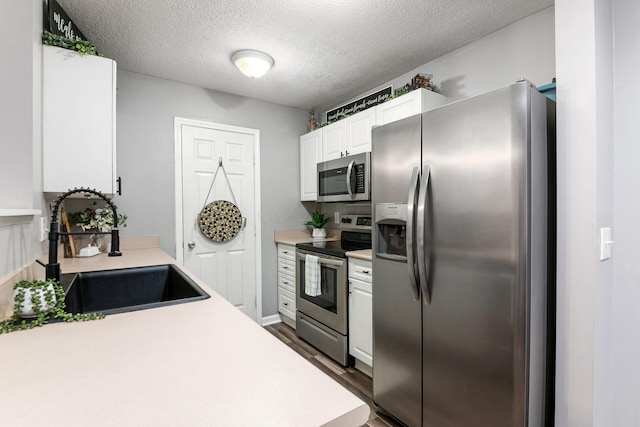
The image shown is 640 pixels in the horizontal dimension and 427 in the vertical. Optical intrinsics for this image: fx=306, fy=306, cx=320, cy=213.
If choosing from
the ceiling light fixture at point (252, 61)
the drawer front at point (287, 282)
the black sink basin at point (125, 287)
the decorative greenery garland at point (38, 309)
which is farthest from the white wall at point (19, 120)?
the drawer front at point (287, 282)

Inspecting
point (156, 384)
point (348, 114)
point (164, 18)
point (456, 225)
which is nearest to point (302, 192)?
point (348, 114)

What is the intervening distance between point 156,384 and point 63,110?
6.47ft

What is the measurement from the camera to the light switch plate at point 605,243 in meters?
1.28

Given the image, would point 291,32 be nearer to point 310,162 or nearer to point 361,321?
point 310,162

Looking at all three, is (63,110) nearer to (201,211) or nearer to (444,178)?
(201,211)

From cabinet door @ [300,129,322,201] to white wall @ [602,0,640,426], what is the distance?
2377mm

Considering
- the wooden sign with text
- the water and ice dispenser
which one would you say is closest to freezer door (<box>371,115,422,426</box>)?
the water and ice dispenser

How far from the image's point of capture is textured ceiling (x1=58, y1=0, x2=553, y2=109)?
1.86 m

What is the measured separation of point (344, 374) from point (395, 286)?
1081mm

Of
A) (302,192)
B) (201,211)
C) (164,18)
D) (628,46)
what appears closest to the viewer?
(628,46)

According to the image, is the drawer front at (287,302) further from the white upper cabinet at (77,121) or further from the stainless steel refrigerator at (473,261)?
the white upper cabinet at (77,121)

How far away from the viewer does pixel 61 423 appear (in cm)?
46

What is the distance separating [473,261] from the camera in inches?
55.6

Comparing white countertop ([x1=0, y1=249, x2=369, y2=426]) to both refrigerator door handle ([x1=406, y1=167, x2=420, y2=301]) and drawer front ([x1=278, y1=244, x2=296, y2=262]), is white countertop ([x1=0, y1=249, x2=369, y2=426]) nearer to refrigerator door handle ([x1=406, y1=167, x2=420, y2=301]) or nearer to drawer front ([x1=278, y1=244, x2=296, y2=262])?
refrigerator door handle ([x1=406, y1=167, x2=420, y2=301])
